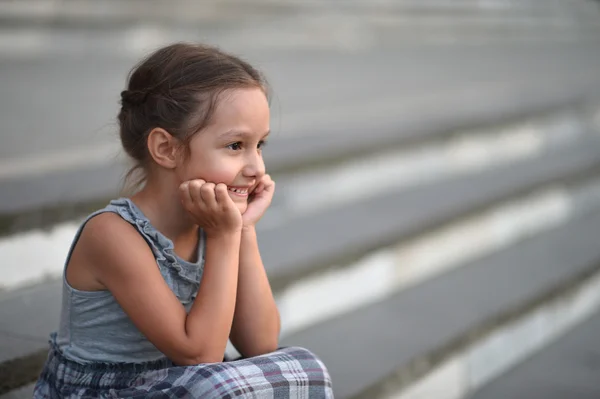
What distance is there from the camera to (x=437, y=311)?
2932 mm

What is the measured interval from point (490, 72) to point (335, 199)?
3469 millimetres

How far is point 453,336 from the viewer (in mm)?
2807

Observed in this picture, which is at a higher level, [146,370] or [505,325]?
[146,370]

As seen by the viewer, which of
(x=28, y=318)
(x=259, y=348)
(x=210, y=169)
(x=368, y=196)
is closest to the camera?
(x=210, y=169)

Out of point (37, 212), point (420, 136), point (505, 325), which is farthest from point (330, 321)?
point (420, 136)

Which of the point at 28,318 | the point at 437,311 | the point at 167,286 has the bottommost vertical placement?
the point at 437,311

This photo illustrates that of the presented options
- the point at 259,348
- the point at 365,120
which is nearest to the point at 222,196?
the point at 259,348

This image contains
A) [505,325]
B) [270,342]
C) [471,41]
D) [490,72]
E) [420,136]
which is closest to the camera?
[270,342]

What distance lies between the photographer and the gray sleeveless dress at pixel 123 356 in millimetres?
1583

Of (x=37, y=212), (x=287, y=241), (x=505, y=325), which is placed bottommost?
(x=505, y=325)

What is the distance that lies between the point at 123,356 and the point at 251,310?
288 mm

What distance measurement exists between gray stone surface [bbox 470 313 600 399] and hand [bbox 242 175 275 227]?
1202 mm

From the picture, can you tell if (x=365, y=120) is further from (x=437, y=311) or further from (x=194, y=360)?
(x=194, y=360)

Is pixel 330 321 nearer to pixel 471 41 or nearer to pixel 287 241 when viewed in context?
pixel 287 241
